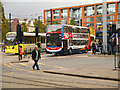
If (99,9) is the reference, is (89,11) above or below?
below

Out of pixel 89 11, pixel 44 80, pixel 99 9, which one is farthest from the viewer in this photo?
pixel 89 11

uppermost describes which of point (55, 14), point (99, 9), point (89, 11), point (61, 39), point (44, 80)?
point (99, 9)

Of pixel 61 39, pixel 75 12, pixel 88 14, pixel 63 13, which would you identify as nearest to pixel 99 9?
pixel 88 14

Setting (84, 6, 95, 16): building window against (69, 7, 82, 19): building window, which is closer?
(84, 6, 95, 16): building window

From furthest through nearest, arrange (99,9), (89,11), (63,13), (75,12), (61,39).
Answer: (63,13), (75,12), (89,11), (99,9), (61,39)

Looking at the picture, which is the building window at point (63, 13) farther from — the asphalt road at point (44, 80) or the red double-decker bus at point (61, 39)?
the asphalt road at point (44, 80)

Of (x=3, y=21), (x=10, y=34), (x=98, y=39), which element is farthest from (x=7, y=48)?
(x=3, y=21)

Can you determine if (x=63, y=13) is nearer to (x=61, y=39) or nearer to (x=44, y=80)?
(x=61, y=39)

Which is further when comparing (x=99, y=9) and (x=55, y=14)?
(x=55, y=14)

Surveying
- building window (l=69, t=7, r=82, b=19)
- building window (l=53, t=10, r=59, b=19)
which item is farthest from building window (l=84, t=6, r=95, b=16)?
building window (l=53, t=10, r=59, b=19)

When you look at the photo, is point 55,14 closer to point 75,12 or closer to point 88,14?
point 75,12

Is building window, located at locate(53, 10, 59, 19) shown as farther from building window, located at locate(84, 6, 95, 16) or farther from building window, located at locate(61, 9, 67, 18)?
building window, located at locate(84, 6, 95, 16)

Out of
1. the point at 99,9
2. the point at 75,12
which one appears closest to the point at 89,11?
the point at 99,9

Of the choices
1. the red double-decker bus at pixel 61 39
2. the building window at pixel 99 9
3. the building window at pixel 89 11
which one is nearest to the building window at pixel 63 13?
the building window at pixel 89 11
